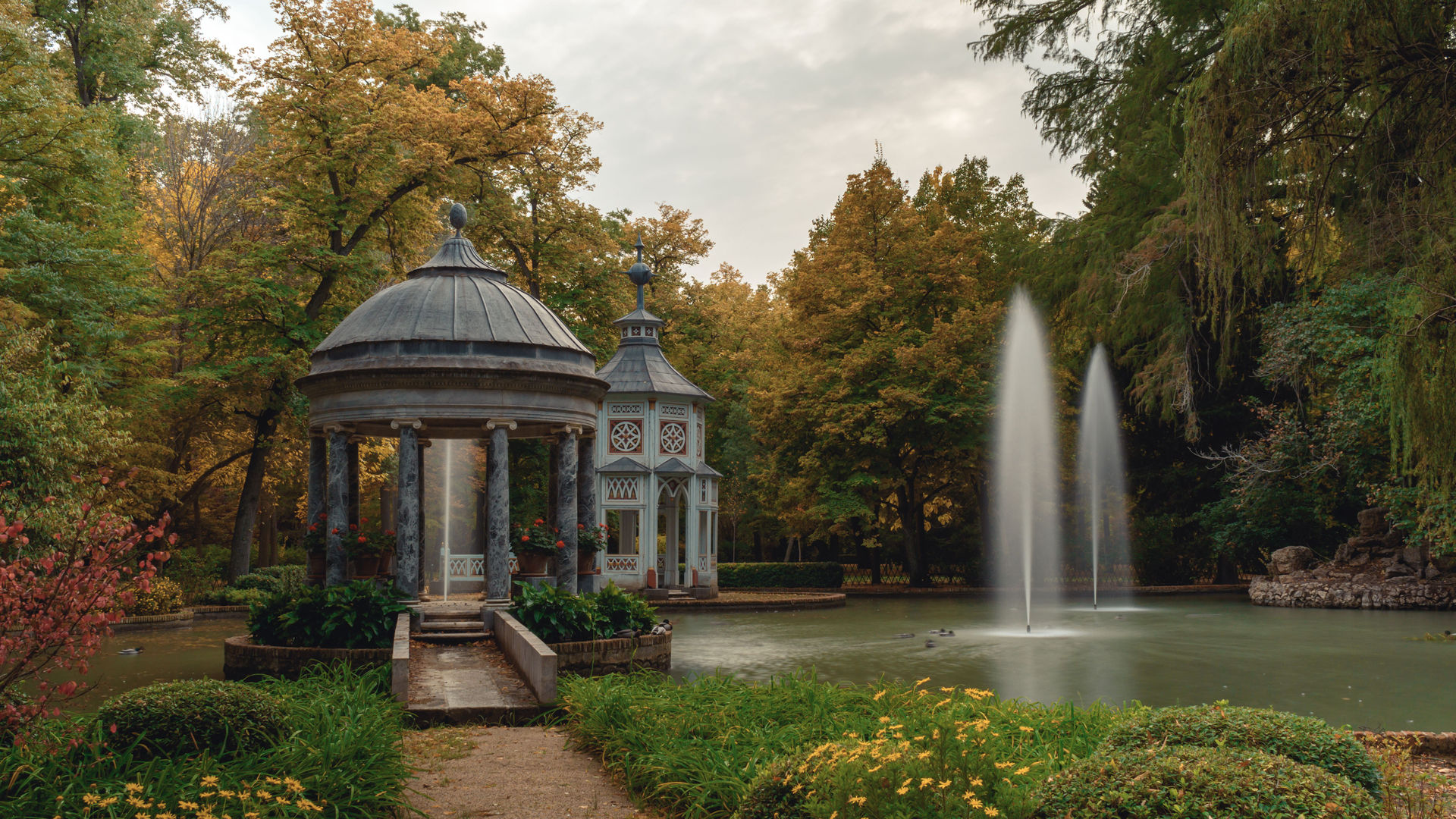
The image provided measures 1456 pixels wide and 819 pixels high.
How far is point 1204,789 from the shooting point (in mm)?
3918

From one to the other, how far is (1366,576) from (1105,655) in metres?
12.6

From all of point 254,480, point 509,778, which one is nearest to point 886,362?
→ point 254,480

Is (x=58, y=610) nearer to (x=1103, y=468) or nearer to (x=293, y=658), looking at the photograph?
(x=293, y=658)

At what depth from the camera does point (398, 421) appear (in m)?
13.8

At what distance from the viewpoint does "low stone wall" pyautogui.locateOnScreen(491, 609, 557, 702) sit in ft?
30.7

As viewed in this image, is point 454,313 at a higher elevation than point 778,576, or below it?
higher

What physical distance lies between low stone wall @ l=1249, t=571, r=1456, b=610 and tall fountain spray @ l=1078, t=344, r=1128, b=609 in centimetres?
566

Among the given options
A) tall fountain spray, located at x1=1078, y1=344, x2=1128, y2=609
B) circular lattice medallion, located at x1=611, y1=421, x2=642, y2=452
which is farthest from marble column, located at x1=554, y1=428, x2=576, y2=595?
tall fountain spray, located at x1=1078, y1=344, x2=1128, y2=609

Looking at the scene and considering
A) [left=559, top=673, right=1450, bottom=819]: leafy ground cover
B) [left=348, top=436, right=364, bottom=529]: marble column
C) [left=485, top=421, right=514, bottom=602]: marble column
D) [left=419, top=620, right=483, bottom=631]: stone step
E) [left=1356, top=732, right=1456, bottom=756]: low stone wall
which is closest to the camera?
[left=559, top=673, right=1450, bottom=819]: leafy ground cover

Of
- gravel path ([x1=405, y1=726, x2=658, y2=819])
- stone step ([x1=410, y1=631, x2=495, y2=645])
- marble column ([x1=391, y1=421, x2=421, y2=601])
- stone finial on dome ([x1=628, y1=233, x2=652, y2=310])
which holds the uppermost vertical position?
stone finial on dome ([x1=628, y1=233, x2=652, y2=310])

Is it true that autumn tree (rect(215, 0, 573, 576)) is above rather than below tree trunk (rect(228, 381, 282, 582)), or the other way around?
above

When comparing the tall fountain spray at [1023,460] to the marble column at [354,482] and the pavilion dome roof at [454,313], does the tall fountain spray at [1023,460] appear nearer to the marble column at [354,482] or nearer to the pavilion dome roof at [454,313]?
→ the pavilion dome roof at [454,313]

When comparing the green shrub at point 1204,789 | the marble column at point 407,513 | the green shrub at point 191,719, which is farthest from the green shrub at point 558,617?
the green shrub at point 1204,789

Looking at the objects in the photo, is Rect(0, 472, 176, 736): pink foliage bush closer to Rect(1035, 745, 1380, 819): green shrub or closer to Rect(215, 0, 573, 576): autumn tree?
Rect(1035, 745, 1380, 819): green shrub
